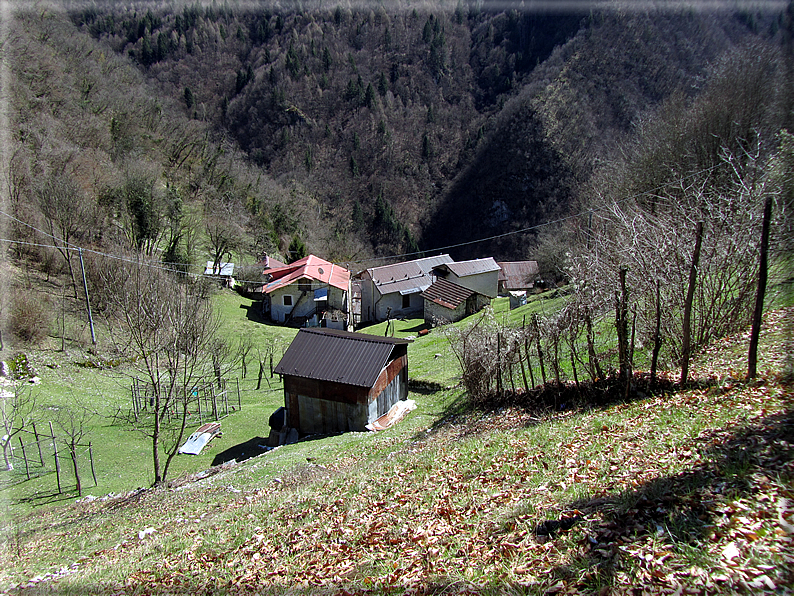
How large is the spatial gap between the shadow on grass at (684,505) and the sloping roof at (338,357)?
39.7 ft

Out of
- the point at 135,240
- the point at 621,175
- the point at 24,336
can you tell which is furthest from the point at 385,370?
the point at 135,240

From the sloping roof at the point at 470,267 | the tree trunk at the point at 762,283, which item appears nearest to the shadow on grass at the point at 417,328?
the sloping roof at the point at 470,267

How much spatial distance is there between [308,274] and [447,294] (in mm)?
14871

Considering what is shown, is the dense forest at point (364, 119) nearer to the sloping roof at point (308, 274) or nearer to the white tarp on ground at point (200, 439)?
the sloping roof at point (308, 274)

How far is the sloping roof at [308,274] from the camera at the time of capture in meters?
44.8

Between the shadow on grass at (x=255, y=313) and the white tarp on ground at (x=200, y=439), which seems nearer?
the white tarp on ground at (x=200, y=439)

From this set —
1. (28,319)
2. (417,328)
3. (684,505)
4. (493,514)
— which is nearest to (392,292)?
(417,328)

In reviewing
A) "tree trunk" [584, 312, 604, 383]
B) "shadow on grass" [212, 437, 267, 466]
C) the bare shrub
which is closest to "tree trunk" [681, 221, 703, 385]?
"tree trunk" [584, 312, 604, 383]

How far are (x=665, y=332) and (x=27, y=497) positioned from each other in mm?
18869

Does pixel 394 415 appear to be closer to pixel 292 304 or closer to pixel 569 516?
pixel 569 516

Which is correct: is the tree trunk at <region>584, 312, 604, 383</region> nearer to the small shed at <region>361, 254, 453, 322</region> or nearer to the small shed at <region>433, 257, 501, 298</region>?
the small shed at <region>361, 254, 453, 322</region>

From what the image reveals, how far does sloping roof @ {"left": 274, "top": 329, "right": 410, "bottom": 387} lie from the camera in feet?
56.3

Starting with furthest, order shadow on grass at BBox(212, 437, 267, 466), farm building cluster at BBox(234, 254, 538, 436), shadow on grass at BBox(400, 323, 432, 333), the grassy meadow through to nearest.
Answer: shadow on grass at BBox(400, 323, 432, 333) < farm building cluster at BBox(234, 254, 538, 436) < shadow on grass at BBox(212, 437, 267, 466) < the grassy meadow

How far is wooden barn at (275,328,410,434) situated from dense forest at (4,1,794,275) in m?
14.2
